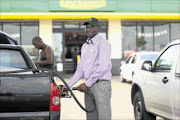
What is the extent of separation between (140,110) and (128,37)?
19.5 meters

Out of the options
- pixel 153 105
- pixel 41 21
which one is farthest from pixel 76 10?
pixel 153 105

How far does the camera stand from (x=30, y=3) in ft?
81.9

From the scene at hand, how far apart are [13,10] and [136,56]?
33.1 ft

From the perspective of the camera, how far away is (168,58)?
22.6ft

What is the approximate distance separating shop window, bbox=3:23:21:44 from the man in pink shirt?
68.2 feet

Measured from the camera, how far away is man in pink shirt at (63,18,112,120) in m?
5.19

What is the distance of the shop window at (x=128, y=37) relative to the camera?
26.9 m

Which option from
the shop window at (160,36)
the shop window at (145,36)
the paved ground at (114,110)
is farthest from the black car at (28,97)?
the shop window at (160,36)

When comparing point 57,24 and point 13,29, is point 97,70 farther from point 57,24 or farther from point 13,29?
point 13,29

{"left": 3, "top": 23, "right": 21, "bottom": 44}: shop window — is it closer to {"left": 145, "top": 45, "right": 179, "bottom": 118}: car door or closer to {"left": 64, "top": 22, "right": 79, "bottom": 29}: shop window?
{"left": 64, "top": 22, "right": 79, "bottom": 29}: shop window

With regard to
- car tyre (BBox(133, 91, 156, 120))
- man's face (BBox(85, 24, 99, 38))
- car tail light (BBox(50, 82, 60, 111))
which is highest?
man's face (BBox(85, 24, 99, 38))

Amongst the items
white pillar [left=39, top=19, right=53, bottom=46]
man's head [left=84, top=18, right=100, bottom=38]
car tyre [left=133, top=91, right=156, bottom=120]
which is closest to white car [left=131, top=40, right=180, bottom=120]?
car tyre [left=133, top=91, right=156, bottom=120]

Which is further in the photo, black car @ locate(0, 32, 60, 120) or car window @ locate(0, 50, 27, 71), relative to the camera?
car window @ locate(0, 50, 27, 71)

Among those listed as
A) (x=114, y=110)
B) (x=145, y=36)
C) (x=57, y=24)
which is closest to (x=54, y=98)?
(x=114, y=110)
